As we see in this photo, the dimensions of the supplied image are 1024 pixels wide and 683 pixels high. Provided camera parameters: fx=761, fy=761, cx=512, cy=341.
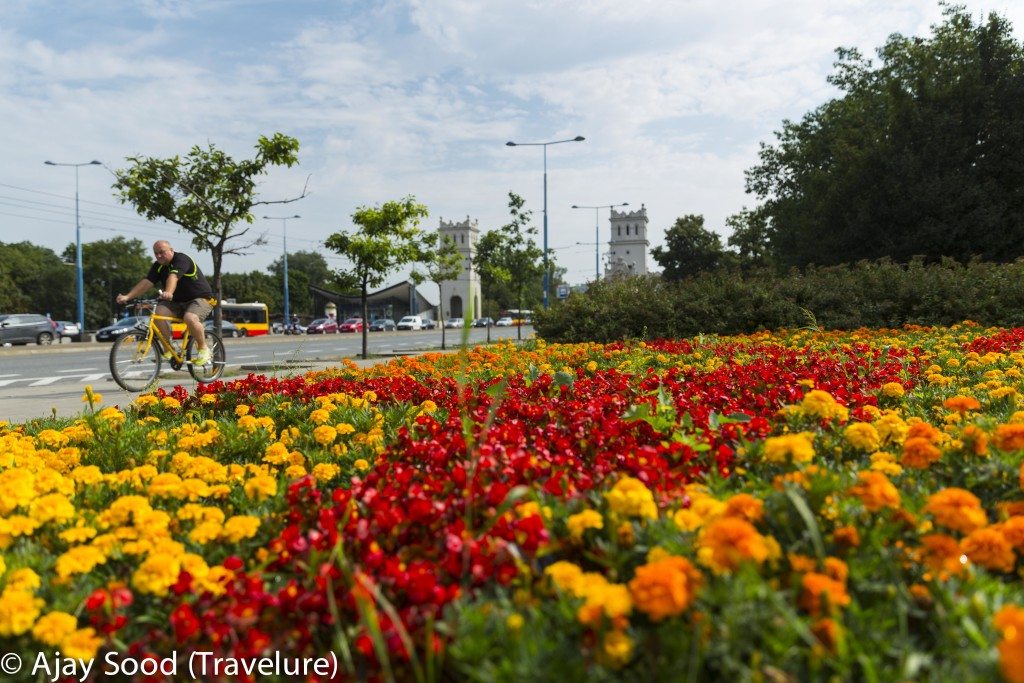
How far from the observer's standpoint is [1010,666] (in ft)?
3.44

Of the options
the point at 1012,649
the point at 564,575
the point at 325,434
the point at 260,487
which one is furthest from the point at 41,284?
the point at 1012,649

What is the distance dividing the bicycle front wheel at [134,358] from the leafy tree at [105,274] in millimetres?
Result: 73754

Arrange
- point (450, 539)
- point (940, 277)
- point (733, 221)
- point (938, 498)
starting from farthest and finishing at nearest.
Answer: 1. point (733, 221)
2. point (940, 277)
3. point (450, 539)
4. point (938, 498)

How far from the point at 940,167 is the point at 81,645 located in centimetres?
3000

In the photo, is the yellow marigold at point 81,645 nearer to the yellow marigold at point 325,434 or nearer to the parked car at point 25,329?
the yellow marigold at point 325,434

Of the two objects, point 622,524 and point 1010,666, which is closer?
point 1010,666

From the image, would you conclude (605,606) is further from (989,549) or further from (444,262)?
(444,262)

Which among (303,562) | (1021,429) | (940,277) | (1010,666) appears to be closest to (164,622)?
(303,562)

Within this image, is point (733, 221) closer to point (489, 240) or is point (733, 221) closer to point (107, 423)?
point (489, 240)

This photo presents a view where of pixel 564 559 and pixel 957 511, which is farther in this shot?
pixel 564 559

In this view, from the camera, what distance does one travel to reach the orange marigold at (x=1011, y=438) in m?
2.08

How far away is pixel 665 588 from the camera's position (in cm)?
126

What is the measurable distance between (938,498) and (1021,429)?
2.37 ft

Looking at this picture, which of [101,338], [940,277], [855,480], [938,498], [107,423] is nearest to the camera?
[938,498]
